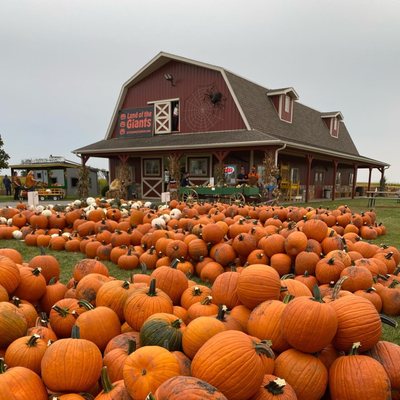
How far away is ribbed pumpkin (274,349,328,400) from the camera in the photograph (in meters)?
1.64

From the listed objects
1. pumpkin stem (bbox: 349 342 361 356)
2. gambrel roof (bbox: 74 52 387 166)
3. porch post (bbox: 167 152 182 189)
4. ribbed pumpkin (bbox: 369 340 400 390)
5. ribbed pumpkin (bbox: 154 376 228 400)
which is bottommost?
ribbed pumpkin (bbox: 369 340 400 390)

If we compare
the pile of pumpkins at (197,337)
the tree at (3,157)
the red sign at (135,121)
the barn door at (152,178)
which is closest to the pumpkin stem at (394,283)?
the pile of pumpkins at (197,337)

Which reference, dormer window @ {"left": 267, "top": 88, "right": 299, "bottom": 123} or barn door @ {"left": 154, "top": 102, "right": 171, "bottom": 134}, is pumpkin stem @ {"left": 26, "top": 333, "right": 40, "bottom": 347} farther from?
dormer window @ {"left": 267, "top": 88, "right": 299, "bottom": 123}

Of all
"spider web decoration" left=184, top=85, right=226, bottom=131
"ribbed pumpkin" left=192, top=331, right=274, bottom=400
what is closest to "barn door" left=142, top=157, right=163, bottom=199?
"spider web decoration" left=184, top=85, right=226, bottom=131

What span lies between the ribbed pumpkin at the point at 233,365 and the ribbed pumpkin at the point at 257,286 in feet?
2.15

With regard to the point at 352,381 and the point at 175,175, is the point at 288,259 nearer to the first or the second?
the point at 352,381

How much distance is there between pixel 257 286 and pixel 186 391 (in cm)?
105

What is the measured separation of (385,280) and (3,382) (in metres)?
3.77

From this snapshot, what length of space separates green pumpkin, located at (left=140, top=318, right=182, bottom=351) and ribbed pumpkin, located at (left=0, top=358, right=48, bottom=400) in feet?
1.73

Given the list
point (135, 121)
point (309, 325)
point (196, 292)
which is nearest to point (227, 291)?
point (196, 292)

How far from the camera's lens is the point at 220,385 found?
143 centimetres

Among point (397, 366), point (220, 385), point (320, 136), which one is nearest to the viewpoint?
point (220, 385)

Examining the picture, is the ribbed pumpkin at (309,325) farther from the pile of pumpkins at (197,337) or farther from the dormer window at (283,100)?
the dormer window at (283,100)

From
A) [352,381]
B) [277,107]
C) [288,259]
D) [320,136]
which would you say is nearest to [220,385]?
[352,381]
